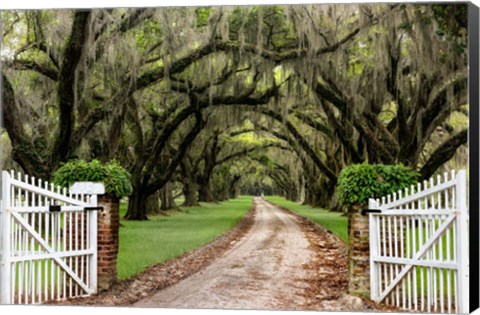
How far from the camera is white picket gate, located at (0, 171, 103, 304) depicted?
6598mm

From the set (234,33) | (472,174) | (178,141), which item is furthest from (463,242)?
(178,141)

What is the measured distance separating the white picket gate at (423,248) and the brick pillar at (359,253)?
0.09 meters

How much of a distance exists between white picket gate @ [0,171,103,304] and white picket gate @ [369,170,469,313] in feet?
10.0

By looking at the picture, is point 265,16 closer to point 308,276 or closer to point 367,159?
point 367,159

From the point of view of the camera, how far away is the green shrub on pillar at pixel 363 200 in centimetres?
682

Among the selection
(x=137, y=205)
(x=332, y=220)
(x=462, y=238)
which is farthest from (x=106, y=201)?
(x=332, y=220)

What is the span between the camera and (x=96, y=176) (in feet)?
24.1

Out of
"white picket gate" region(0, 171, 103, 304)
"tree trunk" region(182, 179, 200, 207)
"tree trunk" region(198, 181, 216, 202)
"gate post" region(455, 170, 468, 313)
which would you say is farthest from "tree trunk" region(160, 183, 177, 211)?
"gate post" region(455, 170, 468, 313)

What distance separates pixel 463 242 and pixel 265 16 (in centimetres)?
512

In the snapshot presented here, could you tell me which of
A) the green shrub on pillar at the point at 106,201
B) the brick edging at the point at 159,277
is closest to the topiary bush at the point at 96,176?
the green shrub on pillar at the point at 106,201

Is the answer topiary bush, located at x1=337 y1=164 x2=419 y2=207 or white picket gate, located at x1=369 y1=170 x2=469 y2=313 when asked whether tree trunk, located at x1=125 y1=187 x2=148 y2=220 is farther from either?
white picket gate, located at x1=369 y1=170 x2=469 y2=313

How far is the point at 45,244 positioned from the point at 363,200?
3.30 m

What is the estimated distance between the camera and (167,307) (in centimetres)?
737

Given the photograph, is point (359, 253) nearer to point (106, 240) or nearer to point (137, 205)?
point (106, 240)
